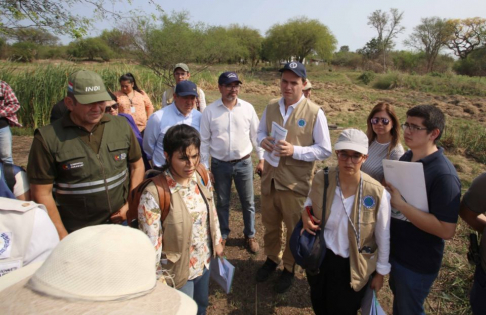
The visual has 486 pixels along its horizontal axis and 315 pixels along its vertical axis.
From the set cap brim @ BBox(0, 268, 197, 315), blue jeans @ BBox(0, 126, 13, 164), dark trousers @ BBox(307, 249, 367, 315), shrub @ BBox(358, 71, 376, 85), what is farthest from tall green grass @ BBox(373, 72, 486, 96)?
cap brim @ BBox(0, 268, 197, 315)

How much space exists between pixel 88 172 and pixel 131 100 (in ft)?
11.1

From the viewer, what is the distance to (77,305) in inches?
29.4

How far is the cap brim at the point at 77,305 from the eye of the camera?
0.74 metres

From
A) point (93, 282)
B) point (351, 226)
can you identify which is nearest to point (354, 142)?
point (351, 226)

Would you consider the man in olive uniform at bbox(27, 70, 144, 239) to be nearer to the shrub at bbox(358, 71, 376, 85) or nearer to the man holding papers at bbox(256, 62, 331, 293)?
the man holding papers at bbox(256, 62, 331, 293)

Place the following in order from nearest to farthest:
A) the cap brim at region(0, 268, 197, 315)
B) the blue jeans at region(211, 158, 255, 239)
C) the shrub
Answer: the cap brim at region(0, 268, 197, 315), the blue jeans at region(211, 158, 255, 239), the shrub

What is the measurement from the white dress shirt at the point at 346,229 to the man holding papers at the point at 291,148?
77cm

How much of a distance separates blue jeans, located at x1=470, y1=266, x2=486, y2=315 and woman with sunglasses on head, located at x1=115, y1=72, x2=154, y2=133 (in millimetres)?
4688

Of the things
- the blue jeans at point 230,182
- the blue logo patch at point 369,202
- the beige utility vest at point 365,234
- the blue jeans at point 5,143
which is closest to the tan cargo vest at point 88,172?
the blue jeans at point 230,182

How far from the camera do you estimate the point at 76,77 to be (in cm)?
191

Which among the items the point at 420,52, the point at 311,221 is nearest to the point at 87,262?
the point at 311,221

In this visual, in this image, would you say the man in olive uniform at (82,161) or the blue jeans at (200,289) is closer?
the man in olive uniform at (82,161)

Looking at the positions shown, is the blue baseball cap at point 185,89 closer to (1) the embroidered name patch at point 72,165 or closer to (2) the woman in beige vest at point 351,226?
(1) the embroidered name patch at point 72,165

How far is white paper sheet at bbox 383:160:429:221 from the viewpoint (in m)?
1.81
